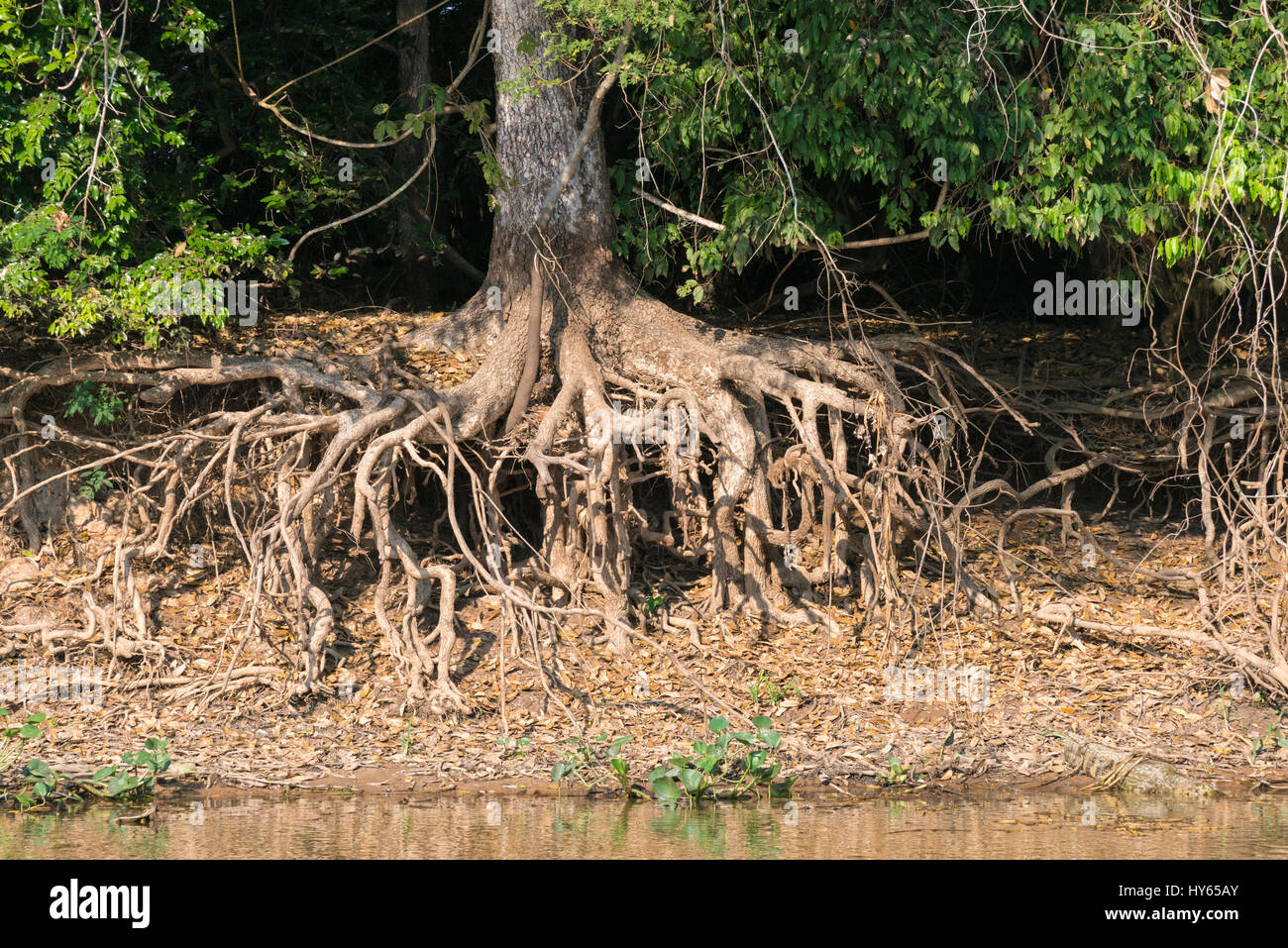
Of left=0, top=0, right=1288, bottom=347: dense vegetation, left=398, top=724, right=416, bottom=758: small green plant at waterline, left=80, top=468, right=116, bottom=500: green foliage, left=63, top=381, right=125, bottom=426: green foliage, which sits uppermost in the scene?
left=0, top=0, right=1288, bottom=347: dense vegetation

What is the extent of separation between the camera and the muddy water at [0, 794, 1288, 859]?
6930 millimetres

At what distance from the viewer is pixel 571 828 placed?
7383mm

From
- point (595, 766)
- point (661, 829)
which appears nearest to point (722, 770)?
point (595, 766)

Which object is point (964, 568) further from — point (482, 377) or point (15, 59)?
point (15, 59)

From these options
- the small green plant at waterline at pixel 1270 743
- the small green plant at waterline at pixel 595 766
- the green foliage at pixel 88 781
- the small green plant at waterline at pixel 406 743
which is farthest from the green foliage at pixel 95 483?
the small green plant at waterline at pixel 1270 743

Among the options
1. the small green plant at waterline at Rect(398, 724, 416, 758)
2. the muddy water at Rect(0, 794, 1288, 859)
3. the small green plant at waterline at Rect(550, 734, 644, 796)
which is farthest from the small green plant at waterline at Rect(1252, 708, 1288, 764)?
the small green plant at waterline at Rect(398, 724, 416, 758)

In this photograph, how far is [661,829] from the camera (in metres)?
7.37

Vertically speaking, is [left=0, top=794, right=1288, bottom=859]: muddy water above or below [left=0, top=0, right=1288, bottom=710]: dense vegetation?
below

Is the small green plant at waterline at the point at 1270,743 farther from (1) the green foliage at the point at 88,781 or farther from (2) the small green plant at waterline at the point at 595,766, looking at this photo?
(1) the green foliage at the point at 88,781

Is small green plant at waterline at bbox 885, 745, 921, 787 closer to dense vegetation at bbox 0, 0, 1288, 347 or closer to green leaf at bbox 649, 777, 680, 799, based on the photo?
green leaf at bbox 649, 777, 680, 799

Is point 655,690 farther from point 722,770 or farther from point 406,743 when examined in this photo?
point 406,743

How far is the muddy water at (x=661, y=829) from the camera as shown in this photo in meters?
6.93

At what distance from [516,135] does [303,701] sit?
169 inches
